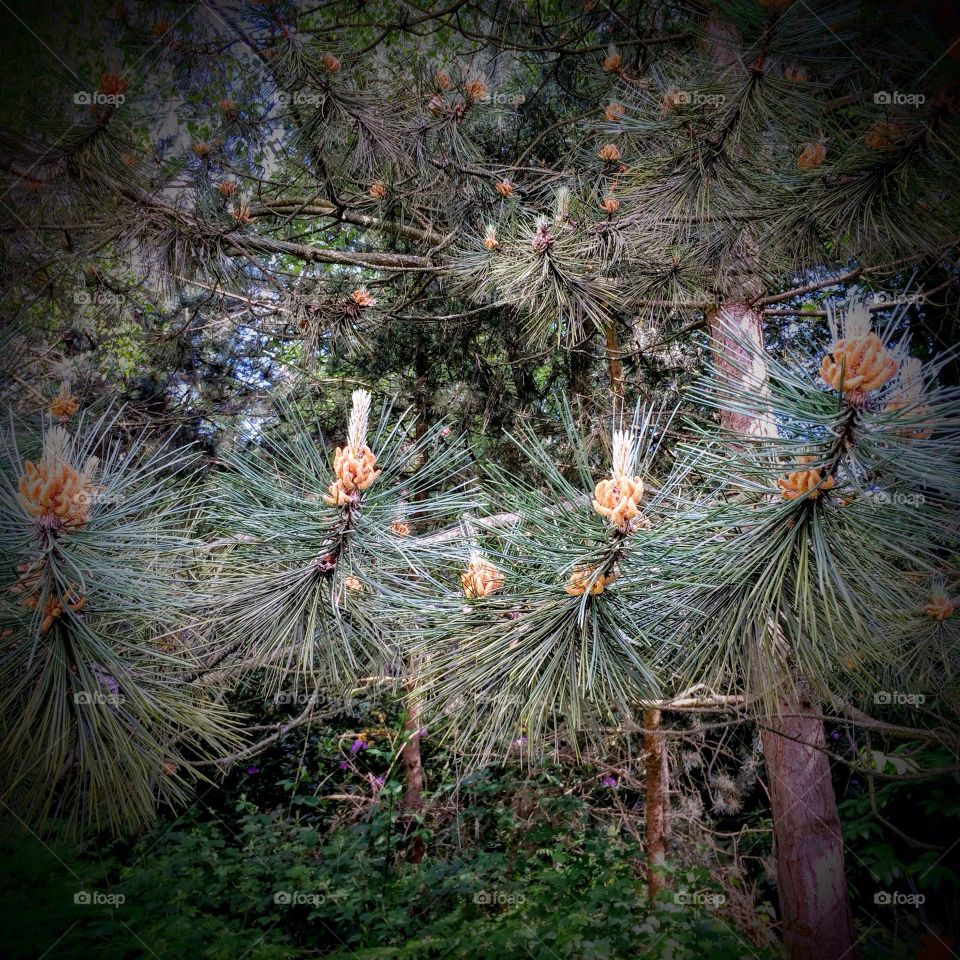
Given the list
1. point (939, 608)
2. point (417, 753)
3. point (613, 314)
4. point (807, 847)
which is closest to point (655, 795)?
point (807, 847)

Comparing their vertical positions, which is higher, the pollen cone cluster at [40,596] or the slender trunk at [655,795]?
the pollen cone cluster at [40,596]

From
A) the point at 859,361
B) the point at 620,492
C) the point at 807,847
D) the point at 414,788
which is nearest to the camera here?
the point at 859,361

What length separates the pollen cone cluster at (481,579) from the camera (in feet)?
3.07

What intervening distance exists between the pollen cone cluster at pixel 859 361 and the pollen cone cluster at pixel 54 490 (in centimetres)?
91

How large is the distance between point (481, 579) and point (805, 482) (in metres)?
0.44

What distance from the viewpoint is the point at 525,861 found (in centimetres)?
292

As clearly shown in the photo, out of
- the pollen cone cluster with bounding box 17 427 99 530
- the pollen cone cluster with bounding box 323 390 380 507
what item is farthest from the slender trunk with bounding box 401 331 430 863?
the pollen cone cluster with bounding box 17 427 99 530

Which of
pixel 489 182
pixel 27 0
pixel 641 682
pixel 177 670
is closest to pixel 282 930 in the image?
pixel 177 670

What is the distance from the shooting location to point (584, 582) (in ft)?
2.81

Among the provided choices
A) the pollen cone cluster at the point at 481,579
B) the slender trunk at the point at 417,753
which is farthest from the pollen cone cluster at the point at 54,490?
the slender trunk at the point at 417,753

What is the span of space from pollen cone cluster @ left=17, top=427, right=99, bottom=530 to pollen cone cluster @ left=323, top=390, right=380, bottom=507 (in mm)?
329

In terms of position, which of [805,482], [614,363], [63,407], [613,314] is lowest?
[805,482]

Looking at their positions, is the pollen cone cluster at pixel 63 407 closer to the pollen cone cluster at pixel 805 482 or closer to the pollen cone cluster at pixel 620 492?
the pollen cone cluster at pixel 620 492

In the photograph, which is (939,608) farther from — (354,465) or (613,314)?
(613,314)
